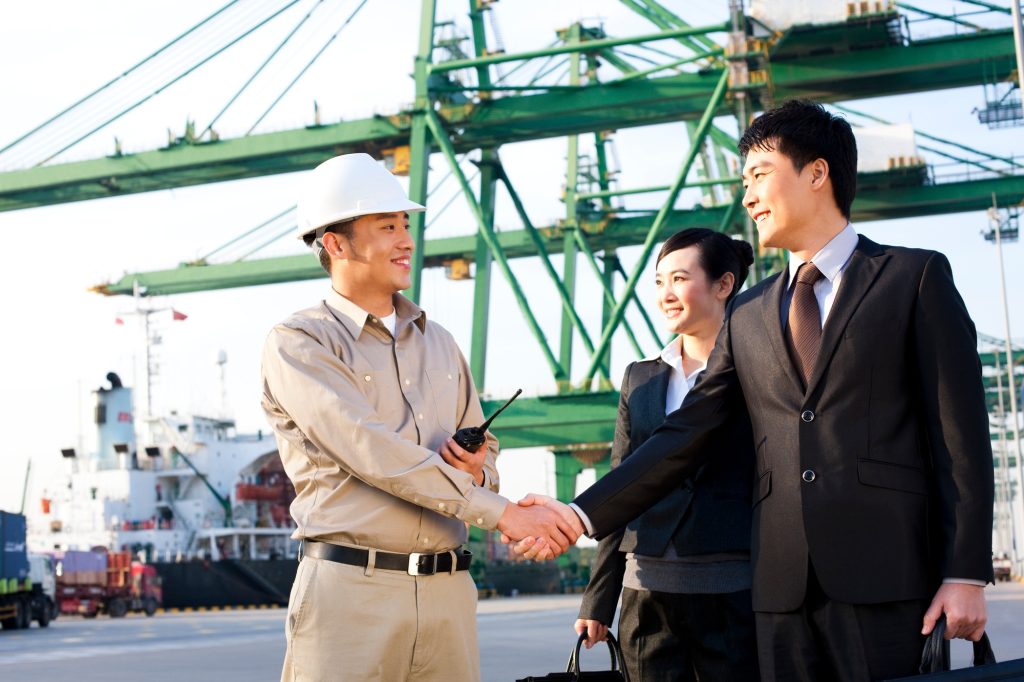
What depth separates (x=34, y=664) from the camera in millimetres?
11719

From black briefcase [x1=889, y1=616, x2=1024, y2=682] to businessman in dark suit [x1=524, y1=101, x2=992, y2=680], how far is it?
0.09 ft

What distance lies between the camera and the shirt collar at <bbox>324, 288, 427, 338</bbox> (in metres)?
3.25

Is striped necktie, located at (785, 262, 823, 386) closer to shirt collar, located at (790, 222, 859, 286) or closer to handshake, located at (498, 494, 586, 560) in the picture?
shirt collar, located at (790, 222, 859, 286)

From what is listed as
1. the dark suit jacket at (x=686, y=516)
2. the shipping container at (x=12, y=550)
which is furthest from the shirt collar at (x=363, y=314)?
the shipping container at (x=12, y=550)

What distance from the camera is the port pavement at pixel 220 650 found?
9523 millimetres

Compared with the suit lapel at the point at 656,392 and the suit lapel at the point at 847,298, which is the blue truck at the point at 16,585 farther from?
the suit lapel at the point at 847,298

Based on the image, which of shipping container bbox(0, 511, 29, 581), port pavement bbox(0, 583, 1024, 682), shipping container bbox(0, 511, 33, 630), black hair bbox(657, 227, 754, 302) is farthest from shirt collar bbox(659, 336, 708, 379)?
shipping container bbox(0, 511, 29, 581)

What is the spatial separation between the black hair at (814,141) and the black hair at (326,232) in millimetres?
960

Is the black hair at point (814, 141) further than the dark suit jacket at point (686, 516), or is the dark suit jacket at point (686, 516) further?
the dark suit jacket at point (686, 516)

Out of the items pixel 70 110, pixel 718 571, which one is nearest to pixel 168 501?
pixel 70 110

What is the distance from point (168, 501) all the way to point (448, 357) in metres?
34.5

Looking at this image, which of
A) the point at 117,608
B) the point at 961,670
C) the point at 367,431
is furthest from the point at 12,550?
the point at 961,670

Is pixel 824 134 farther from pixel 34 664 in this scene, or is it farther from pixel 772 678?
pixel 34 664

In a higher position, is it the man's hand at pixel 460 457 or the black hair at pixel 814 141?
the black hair at pixel 814 141
